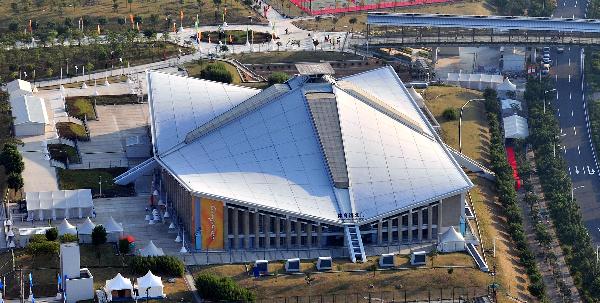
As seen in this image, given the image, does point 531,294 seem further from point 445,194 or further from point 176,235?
point 176,235

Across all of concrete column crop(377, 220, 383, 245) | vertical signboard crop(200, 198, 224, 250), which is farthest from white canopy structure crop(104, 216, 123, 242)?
concrete column crop(377, 220, 383, 245)

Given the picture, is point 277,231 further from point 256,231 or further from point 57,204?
Result: point 57,204

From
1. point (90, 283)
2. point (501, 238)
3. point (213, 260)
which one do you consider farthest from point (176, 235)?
point (501, 238)

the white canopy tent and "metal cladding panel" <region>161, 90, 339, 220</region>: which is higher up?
"metal cladding panel" <region>161, 90, 339, 220</region>

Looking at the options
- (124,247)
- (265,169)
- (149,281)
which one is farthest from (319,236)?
(149,281)

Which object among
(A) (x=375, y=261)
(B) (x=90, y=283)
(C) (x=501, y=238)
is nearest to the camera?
(B) (x=90, y=283)

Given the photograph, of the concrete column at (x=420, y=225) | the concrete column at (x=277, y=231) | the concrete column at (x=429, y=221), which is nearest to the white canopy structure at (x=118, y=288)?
the concrete column at (x=277, y=231)

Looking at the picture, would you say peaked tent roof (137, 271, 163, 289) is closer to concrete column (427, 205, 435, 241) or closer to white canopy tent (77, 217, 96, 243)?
white canopy tent (77, 217, 96, 243)
